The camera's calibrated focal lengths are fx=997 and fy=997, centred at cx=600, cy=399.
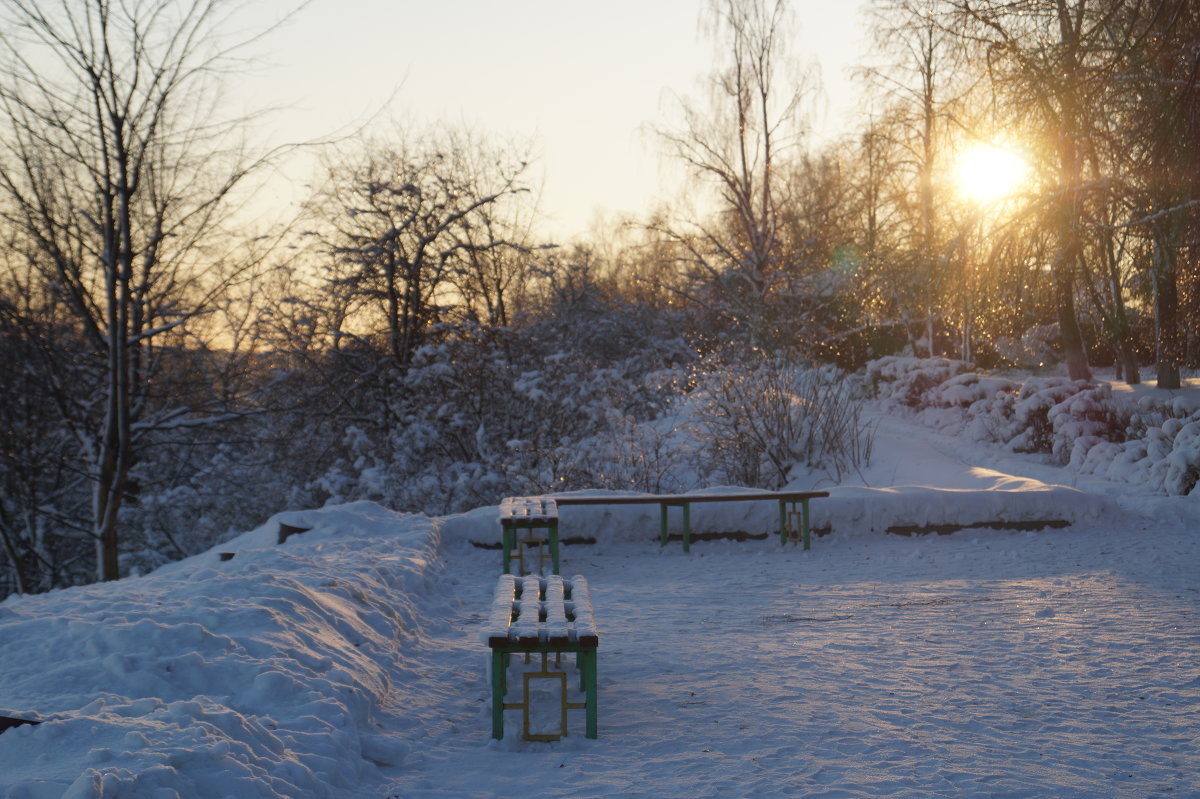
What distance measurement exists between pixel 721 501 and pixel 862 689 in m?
5.05

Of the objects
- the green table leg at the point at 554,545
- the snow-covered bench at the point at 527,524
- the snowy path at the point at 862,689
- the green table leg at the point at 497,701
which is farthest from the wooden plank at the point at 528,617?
the green table leg at the point at 554,545

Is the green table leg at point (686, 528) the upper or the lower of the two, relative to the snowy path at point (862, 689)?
upper

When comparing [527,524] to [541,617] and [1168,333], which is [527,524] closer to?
[541,617]

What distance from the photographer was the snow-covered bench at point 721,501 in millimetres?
9734

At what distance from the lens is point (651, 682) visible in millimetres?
5332

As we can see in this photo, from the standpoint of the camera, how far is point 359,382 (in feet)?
54.6

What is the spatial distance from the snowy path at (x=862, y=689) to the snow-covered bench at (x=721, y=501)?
1.09m

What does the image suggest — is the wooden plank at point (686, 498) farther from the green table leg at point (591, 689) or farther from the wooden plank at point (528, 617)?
the green table leg at point (591, 689)

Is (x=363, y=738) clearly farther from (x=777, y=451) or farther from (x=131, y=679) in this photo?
(x=777, y=451)

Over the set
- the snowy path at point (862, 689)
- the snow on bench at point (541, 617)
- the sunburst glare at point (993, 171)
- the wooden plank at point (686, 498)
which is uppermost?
the sunburst glare at point (993, 171)

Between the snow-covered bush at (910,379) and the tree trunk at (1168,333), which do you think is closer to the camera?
the tree trunk at (1168,333)

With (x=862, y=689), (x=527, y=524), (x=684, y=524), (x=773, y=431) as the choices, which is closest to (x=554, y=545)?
(x=527, y=524)

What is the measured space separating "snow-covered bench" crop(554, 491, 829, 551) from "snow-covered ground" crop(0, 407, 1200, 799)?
894 mm

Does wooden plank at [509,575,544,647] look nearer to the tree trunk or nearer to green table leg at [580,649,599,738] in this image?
green table leg at [580,649,599,738]
